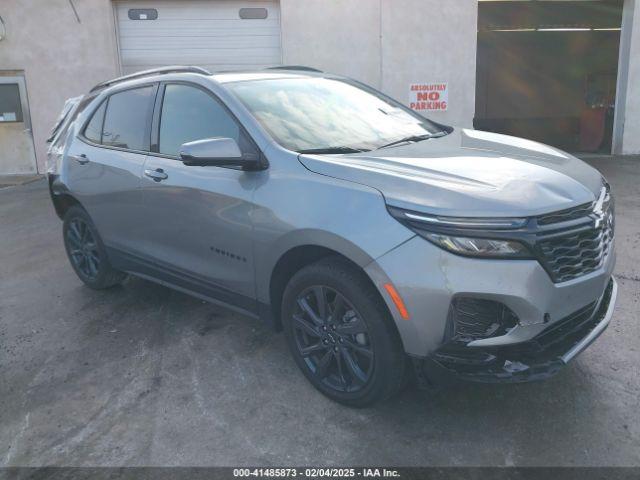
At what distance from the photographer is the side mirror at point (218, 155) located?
3.18 metres

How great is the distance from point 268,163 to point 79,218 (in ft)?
8.27

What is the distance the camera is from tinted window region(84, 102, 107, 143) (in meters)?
4.72

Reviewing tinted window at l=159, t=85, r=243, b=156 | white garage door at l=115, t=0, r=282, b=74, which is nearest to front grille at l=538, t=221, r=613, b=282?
tinted window at l=159, t=85, r=243, b=156

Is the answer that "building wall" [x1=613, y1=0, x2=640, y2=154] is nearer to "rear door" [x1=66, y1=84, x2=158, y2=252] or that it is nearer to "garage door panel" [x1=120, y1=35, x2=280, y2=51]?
"garage door panel" [x1=120, y1=35, x2=280, y2=51]

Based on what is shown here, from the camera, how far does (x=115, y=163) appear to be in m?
4.35

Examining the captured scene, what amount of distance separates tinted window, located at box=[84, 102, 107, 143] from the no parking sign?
8.20 meters

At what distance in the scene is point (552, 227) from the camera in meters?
2.57

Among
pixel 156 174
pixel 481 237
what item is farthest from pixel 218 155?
pixel 481 237

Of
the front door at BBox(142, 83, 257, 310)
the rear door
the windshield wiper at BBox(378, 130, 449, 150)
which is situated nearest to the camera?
the front door at BBox(142, 83, 257, 310)

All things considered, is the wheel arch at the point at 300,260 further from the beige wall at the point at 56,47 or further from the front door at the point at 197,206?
the beige wall at the point at 56,47

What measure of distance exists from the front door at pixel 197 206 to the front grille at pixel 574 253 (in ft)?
5.22

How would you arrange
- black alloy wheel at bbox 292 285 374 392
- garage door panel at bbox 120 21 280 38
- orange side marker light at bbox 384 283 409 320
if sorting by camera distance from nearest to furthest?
orange side marker light at bbox 384 283 409 320 < black alloy wheel at bbox 292 285 374 392 < garage door panel at bbox 120 21 280 38

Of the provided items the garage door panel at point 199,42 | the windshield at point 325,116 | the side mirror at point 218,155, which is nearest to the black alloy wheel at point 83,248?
the side mirror at point 218,155

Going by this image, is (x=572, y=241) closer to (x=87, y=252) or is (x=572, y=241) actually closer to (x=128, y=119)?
(x=128, y=119)
